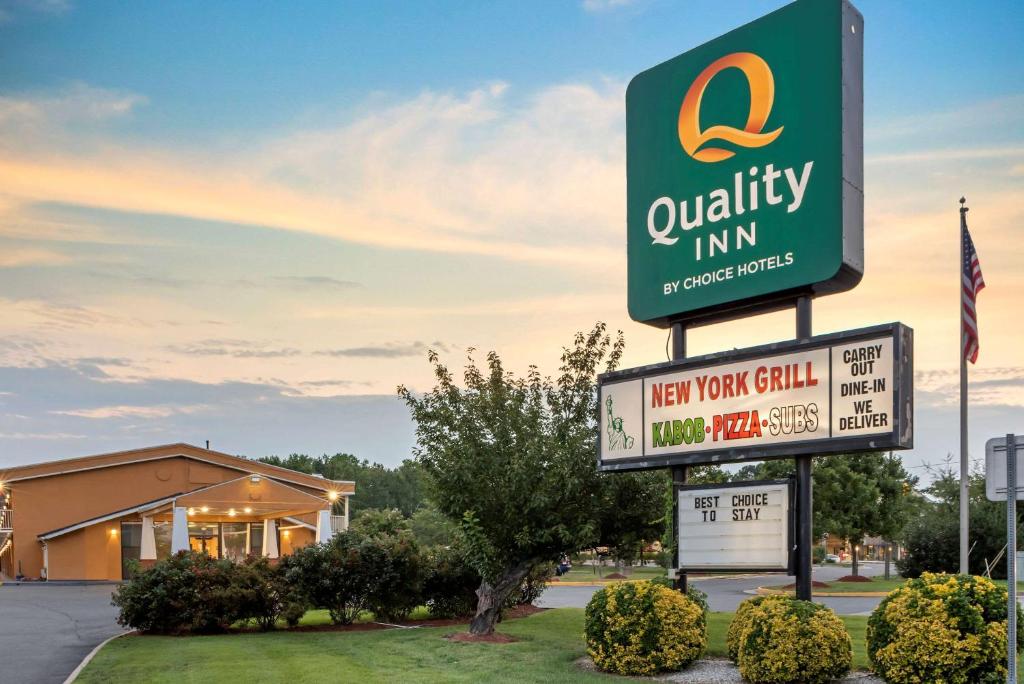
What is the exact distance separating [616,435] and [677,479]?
1.23 metres

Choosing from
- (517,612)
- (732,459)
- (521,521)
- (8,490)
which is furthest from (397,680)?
(8,490)

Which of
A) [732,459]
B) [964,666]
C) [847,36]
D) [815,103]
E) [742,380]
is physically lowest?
[964,666]

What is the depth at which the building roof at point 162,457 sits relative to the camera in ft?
145

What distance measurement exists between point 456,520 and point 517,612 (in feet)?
19.7

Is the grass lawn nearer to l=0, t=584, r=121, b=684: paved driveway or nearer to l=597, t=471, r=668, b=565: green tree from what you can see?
l=0, t=584, r=121, b=684: paved driveway

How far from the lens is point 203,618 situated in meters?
20.8

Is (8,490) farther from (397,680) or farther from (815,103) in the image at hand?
(815,103)

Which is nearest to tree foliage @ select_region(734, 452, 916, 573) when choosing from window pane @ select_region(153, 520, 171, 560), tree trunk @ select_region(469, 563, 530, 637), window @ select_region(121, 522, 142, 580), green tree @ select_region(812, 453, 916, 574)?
green tree @ select_region(812, 453, 916, 574)

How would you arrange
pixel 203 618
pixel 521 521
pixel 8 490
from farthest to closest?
pixel 8 490
pixel 203 618
pixel 521 521

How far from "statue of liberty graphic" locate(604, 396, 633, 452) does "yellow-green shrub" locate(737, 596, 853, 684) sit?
3.57 m

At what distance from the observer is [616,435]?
15859mm

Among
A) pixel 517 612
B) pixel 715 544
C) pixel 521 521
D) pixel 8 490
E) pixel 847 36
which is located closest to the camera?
pixel 847 36

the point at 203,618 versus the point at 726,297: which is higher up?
the point at 726,297

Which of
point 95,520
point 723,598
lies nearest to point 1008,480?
point 723,598
